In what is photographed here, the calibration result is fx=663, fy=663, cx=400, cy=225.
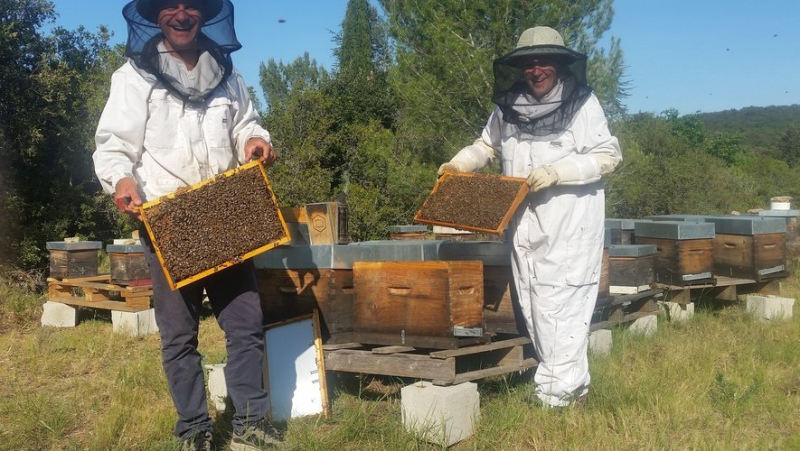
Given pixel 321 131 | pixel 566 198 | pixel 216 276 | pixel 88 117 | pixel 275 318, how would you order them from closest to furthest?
1. pixel 216 276
2. pixel 566 198
3. pixel 275 318
4. pixel 88 117
5. pixel 321 131

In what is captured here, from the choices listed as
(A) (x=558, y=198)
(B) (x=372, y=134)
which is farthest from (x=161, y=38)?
(B) (x=372, y=134)

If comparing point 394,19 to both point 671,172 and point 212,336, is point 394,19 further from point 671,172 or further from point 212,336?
point 212,336

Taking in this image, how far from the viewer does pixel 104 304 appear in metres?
6.95

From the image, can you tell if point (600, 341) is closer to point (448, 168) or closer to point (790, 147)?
point (448, 168)

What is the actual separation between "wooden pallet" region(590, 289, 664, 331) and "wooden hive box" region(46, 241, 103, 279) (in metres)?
5.59

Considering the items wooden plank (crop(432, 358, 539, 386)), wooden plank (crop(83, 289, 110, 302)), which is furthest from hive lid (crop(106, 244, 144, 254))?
wooden plank (crop(432, 358, 539, 386))

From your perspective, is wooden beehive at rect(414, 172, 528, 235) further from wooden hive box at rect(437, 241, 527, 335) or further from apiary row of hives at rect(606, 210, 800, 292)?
apiary row of hives at rect(606, 210, 800, 292)

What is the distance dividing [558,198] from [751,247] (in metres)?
3.72

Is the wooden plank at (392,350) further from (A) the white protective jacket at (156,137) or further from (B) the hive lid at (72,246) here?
(B) the hive lid at (72,246)

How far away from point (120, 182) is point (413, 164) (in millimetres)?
9994

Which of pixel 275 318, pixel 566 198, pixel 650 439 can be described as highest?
pixel 566 198

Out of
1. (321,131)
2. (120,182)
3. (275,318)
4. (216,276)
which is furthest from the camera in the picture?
(321,131)

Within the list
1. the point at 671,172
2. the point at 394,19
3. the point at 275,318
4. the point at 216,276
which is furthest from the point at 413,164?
the point at 216,276

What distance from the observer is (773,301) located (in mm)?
6363
